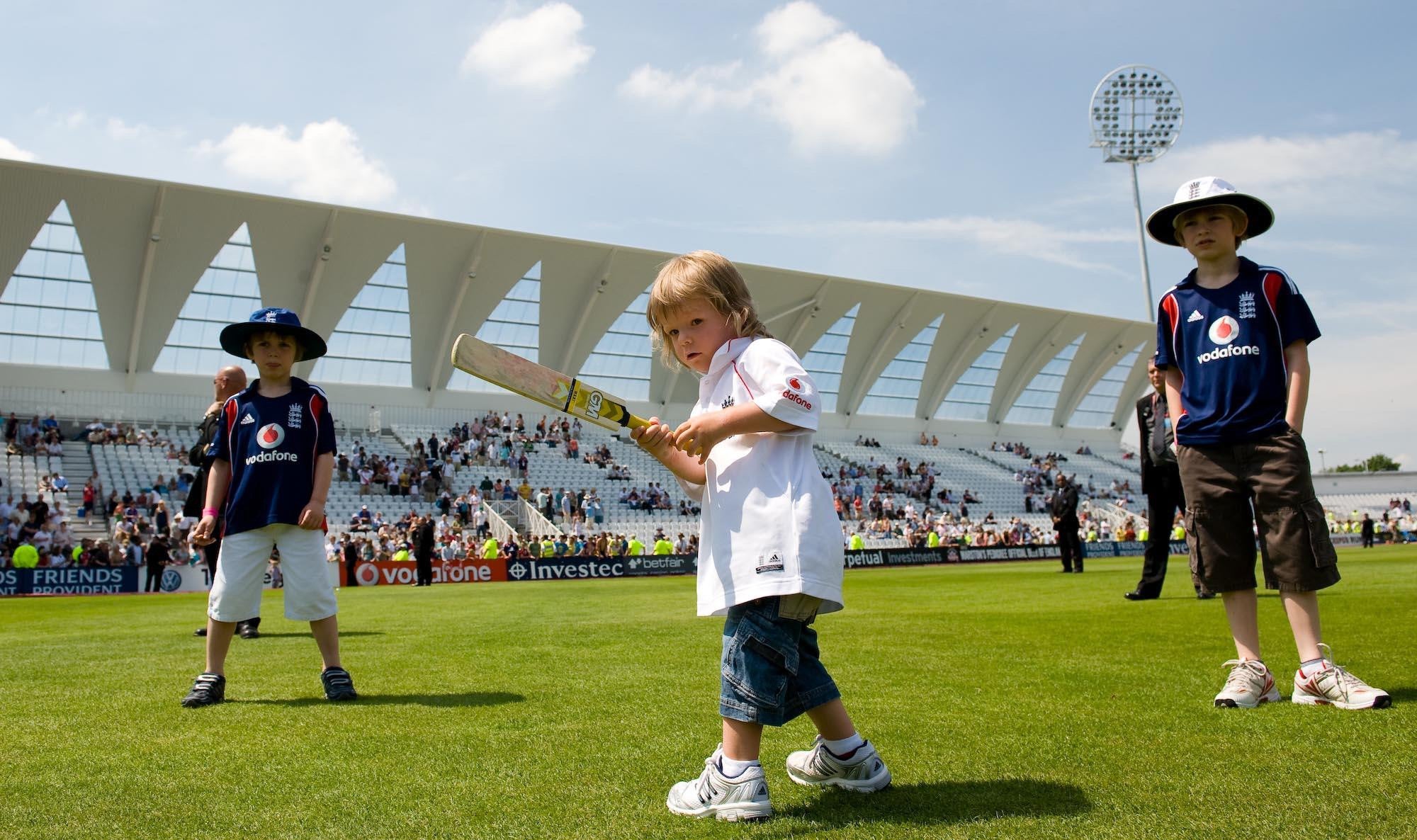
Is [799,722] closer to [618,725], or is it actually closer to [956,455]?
[618,725]

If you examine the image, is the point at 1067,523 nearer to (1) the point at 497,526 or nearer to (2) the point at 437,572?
(2) the point at 437,572

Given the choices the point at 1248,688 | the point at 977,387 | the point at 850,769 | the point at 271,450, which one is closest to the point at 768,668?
the point at 850,769

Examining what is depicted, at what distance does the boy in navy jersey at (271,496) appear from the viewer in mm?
4820

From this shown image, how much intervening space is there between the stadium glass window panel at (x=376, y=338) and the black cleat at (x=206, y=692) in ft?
112

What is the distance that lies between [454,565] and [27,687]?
21385mm

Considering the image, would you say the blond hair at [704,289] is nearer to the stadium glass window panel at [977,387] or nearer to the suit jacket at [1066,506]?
the suit jacket at [1066,506]

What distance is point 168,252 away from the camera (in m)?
33.4

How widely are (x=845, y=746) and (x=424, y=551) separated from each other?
21849mm

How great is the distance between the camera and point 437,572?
25953 mm

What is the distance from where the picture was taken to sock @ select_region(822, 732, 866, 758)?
9.07ft

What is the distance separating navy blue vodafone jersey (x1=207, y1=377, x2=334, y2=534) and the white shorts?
9 cm

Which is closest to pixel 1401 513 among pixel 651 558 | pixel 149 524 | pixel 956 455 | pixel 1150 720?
pixel 956 455

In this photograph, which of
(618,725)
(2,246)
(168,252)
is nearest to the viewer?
(618,725)

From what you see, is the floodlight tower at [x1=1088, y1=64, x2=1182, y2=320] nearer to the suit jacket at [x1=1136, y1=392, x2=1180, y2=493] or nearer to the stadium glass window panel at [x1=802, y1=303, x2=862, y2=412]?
the stadium glass window panel at [x1=802, y1=303, x2=862, y2=412]
